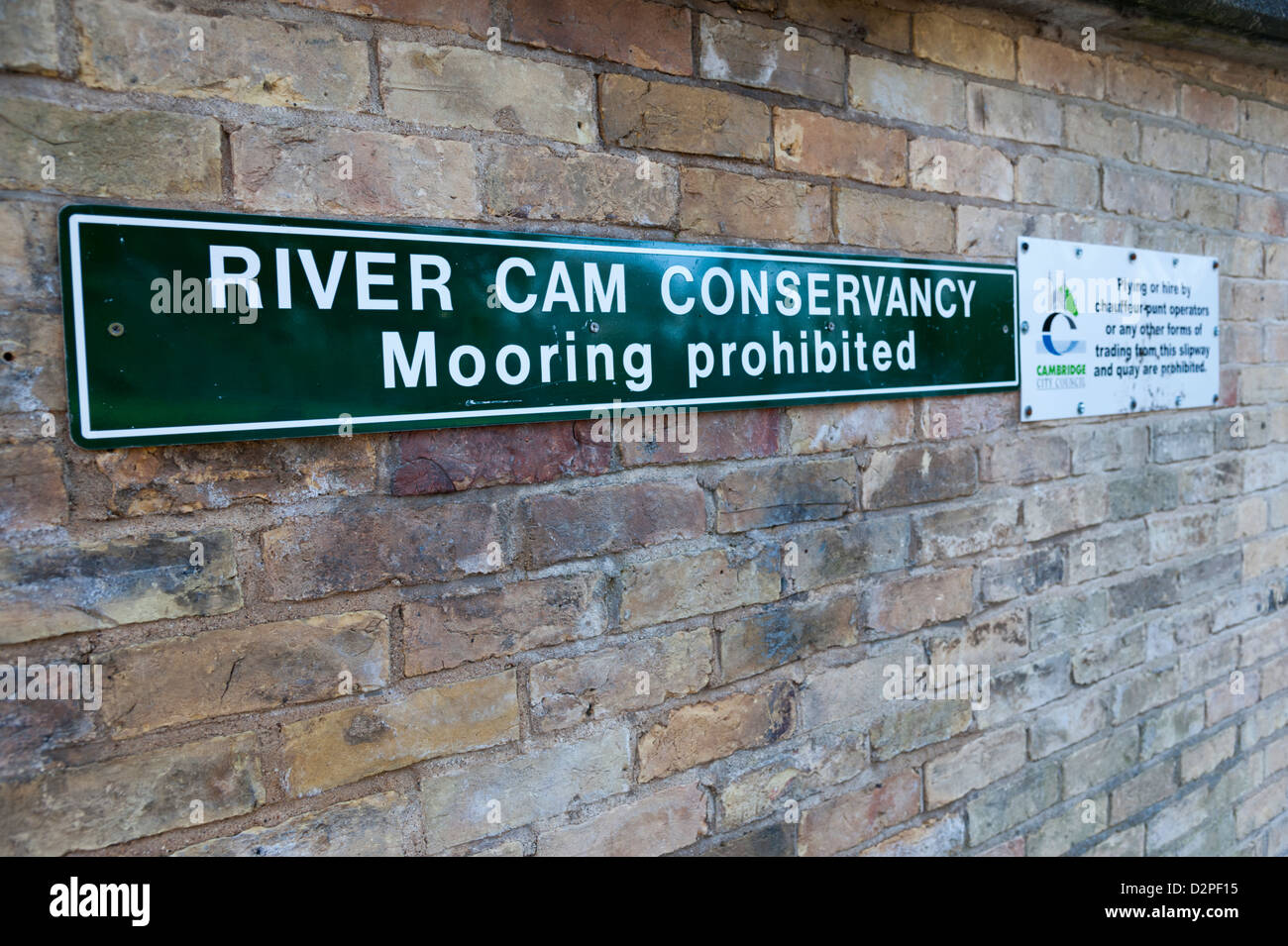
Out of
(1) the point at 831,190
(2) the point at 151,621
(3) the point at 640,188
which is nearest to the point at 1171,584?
(1) the point at 831,190

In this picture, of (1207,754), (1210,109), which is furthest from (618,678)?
(1210,109)

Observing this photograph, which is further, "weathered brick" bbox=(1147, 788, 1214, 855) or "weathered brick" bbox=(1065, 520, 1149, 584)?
"weathered brick" bbox=(1147, 788, 1214, 855)

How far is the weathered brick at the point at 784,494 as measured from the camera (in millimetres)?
1322

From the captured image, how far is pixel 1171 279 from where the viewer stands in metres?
1.91

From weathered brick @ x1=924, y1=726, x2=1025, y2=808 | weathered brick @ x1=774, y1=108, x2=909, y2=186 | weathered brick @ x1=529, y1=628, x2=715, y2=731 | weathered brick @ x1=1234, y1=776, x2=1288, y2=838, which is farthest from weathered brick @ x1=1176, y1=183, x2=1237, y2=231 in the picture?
weathered brick @ x1=529, y1=628, x2=715, y2=731

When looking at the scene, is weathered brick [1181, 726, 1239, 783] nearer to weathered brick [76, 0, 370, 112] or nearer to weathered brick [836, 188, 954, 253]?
weathered brick [836, 188, 954, 253]

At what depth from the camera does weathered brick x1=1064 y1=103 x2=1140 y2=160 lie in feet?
5.71

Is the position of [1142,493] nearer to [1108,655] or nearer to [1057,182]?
[1108,655]

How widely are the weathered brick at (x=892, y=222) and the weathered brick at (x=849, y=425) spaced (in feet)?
0.95

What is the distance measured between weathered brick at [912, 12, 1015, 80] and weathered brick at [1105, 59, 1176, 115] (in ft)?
1.13

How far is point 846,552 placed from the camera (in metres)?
1.45

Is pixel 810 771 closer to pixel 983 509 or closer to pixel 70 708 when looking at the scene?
pixel 983 509

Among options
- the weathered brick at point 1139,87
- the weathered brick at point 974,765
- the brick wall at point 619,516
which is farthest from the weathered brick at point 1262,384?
the weathered brick at point 974,765

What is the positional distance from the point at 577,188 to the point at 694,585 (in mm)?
624
